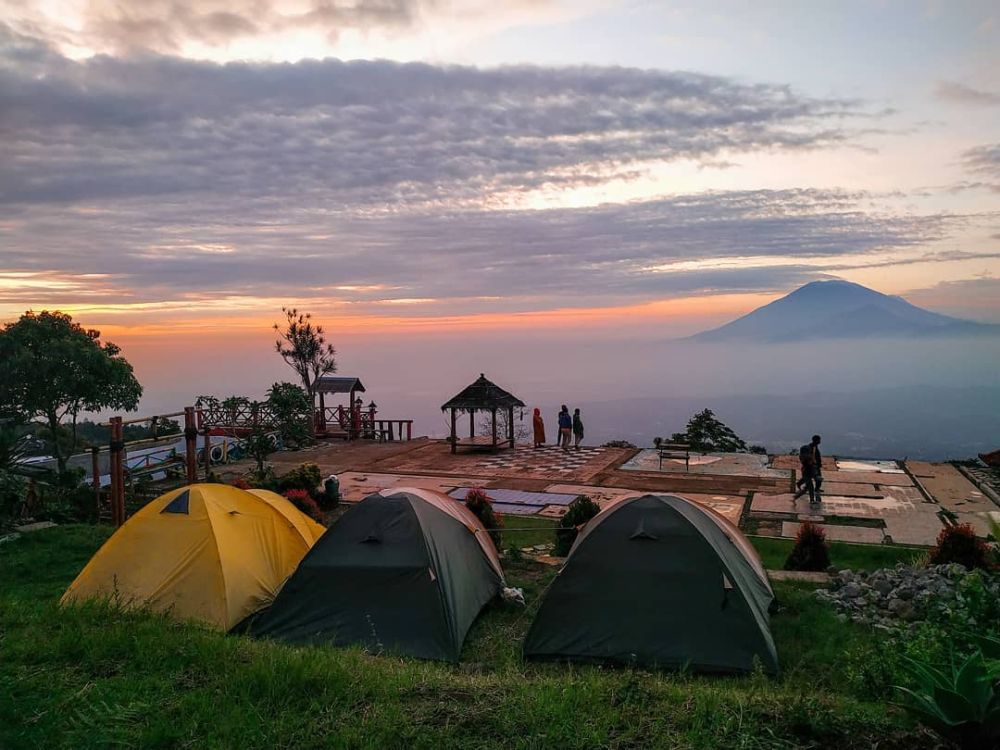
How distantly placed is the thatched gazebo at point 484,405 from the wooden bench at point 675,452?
212 inches

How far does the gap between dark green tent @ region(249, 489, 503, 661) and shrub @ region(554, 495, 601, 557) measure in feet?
10.2

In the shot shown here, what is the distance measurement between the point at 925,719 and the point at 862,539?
10.5 m

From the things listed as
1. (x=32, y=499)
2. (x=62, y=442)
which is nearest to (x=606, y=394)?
(x=62, y=442)

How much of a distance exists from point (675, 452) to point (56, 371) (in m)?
20.5

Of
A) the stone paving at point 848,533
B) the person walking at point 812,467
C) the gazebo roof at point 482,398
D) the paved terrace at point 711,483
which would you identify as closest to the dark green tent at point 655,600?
the paved terrace at point 711,483

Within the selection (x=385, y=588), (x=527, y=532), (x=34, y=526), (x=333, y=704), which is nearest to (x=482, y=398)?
(x=527, y=532)

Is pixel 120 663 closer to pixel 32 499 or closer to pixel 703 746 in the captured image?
pixel 703 746

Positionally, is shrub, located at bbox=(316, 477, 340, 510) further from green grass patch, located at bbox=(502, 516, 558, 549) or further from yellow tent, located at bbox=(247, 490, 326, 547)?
yellow tent, located at bbox=(247, 490, 326, 547)

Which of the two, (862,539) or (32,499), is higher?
(32,499)

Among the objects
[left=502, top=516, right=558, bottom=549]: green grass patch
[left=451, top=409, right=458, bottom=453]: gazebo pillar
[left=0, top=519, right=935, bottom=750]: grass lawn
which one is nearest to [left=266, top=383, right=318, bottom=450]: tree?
[left=451, top=409, right=458, bottom=453]: gazebo pillar

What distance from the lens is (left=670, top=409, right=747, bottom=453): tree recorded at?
25.1m

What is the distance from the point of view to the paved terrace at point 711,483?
14812 millimetres

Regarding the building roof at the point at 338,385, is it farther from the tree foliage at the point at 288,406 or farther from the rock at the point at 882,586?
the rock at the point at 882,586

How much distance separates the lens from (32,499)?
14141mm
